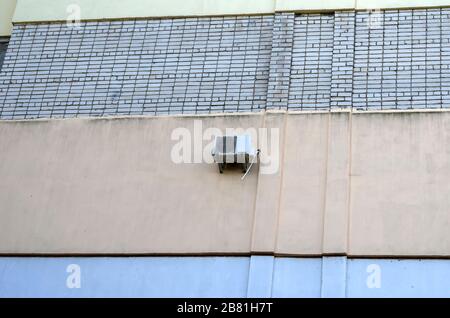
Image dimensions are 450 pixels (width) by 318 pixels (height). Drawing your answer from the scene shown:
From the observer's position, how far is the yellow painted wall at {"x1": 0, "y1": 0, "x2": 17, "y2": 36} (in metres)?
12.2

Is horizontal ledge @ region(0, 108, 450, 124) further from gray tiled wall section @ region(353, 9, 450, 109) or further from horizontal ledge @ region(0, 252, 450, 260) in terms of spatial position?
horizontal ledge @ region(0, 252, 450, 260)

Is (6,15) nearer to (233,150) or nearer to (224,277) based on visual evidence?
(233,150)

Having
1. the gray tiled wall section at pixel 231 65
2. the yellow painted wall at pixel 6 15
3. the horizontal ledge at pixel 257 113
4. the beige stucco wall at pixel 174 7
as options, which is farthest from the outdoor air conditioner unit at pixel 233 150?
the yellow painted wall at pixel 6 15

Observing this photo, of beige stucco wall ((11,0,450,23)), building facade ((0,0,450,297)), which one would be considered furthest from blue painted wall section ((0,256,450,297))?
beige stucco wall ((11,0,450,23))

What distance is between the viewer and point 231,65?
1119cm

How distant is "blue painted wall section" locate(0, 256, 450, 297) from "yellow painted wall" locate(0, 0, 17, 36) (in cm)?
349

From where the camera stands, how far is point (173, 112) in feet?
35.7

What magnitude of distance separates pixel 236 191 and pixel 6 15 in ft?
14.1

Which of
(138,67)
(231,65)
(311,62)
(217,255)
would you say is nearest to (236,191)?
(217,255)

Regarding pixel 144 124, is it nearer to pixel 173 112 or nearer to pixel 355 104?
pixel 173 112

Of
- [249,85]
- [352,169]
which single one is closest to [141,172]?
[249,85]

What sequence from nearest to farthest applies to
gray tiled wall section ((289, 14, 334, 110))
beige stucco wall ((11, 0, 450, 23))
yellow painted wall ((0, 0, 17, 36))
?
gray tiled wall section ((289, 14, 334, 110)), beige stucco wall ((11, 0, 450, 23)), yellow painted wall ((0, 0, 17, 36))

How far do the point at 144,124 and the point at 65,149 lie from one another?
3.15ft

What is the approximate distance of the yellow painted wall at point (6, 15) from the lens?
12164 millimetres
